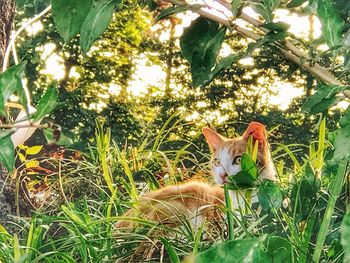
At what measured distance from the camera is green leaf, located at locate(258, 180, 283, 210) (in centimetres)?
104

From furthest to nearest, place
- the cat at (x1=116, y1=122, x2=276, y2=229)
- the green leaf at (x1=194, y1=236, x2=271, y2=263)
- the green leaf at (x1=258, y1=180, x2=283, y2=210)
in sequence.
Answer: the cat at (x1=116, y1=122, x2=276, y2=229)
the green leaf at (x1=258, y1=180, x2=283, y2=210)
the green leaf at (x1=194, y1=236, x2=271, y2=263)

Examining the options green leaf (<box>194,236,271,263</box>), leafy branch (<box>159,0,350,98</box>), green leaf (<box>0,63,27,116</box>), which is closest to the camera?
green leaf (<box>194,236,271,263</box>)

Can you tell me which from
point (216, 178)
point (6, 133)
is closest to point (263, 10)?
point (6, 133)

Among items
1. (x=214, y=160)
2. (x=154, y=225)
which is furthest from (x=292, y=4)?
(x=214, y=160)

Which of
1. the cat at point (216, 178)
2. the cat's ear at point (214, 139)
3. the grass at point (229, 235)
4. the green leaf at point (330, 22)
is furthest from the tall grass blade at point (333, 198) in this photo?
the cat's ear at point (214, 139)

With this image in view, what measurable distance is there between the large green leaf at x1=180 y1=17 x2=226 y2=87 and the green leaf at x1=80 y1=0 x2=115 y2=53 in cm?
15

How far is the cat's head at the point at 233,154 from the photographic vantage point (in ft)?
8.73

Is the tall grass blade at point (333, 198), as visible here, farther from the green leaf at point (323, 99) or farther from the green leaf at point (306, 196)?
the green leaf at point (306, 196)

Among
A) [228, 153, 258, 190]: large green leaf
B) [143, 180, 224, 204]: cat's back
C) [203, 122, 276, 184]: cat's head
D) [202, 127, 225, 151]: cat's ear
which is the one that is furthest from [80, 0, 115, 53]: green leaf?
[202, 127, 225, 151]: cat's ear

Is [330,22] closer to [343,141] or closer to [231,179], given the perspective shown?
[343,141]

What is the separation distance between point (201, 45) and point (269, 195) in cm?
39

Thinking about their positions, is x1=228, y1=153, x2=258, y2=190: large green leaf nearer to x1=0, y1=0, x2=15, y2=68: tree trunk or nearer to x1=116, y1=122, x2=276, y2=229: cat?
x1=116, y1=122, x2=276, y2=229: cat

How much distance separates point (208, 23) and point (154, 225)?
0.76m

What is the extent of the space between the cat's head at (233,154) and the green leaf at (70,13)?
2112 millimetres
